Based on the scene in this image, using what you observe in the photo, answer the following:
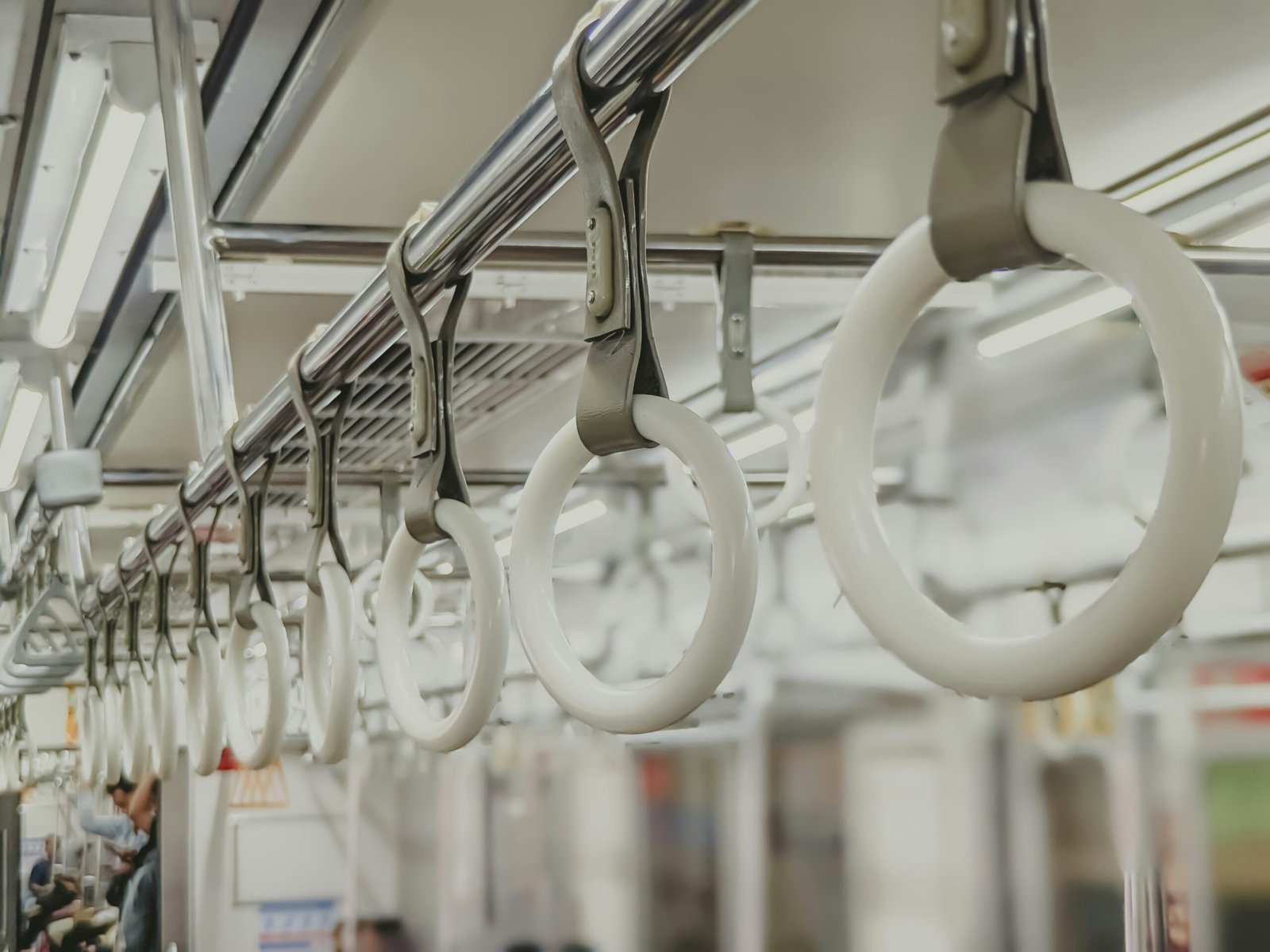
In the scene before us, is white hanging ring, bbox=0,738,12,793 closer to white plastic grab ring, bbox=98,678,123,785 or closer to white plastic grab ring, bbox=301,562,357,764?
white plastic grab ring, bbox=98,678,123,785

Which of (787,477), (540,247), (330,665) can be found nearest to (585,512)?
Answer: (787,477)

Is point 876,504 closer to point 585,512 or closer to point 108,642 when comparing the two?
point 108,642

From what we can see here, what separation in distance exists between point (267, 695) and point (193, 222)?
0.58 meters

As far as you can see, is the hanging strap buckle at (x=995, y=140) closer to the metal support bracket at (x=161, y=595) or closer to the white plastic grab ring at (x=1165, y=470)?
the white plastic grab ring at (x=1165, y=470)

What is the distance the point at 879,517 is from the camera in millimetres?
343

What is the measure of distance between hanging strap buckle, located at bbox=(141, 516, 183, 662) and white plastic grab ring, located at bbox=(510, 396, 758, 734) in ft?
3.35

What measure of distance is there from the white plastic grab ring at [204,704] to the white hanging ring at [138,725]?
11.8 inches

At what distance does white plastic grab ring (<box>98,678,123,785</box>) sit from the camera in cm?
190

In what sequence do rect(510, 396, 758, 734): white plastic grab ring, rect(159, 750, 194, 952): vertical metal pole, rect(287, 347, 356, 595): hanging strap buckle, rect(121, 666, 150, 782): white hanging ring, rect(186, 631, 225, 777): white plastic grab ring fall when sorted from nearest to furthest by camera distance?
1. rect(510, 396, 758, 734): white plastic grab ring
2. rect(287, 347, 356, 595): hanging strap buckle
3. rect(186, 631, 225, 777): white plastic grab ring
4. rect(121, 666, 150, 782): white hanging ring
5. rect(159, 750, 194, 952): vertical metal pole

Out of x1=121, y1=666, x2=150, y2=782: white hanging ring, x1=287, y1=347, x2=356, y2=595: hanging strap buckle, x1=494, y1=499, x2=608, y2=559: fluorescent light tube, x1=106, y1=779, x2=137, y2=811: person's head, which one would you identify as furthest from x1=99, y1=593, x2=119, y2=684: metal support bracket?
x1=106, y1=779, x2=137, y2=811: person's head

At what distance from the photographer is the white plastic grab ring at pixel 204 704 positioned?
1.21 m

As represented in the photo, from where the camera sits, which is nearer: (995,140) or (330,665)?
(995,140)

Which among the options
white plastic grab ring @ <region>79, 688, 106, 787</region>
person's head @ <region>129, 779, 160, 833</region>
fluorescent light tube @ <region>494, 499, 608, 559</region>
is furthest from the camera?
person's head @ <region>129, 779, 160, 833</region>

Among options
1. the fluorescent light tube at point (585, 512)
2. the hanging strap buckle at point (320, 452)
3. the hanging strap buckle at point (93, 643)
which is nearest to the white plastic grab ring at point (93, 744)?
the hanging strap buckle at point (93, 643)
